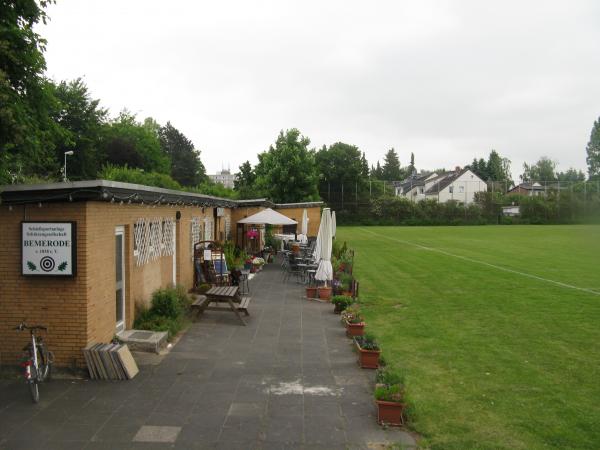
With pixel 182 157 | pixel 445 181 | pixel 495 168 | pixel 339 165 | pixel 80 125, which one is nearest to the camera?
pixel 80 125

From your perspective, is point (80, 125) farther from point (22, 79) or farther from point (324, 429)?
point (324, 429)

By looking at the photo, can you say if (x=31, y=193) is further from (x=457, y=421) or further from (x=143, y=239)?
(x=457, y=421)

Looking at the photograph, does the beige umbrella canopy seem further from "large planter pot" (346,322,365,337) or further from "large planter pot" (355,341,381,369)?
"large planter pot" (355,341,381,369)

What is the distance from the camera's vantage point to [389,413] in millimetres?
5625

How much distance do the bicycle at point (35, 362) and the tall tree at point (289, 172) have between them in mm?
41518

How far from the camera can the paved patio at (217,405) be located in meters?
5.11

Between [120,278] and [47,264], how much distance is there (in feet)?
6.03

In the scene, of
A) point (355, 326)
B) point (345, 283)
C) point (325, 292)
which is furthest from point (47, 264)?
point (345, 283)

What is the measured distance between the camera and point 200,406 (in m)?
6.00

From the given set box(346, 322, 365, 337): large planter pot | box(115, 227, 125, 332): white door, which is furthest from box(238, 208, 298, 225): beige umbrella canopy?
box(115, 227, 125, 332): white door

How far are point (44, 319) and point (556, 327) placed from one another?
9933 mm

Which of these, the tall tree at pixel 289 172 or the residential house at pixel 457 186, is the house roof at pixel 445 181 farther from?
the tall tree at pixel 289 172

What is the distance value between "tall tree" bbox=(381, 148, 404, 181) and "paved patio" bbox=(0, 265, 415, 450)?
133344 millimetres

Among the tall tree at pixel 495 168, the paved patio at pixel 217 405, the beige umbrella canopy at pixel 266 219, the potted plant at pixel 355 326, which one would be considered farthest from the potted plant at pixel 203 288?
the tall tree at pixel 495 168
